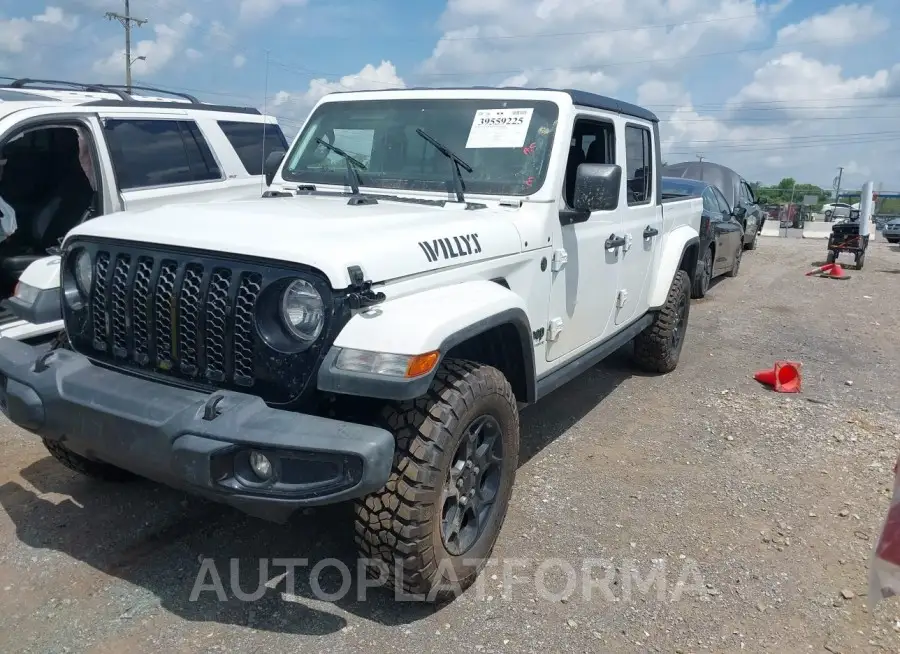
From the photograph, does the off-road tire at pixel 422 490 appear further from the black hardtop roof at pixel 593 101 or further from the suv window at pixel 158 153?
the suv window at pixel 158 153

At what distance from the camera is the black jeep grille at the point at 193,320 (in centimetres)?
258

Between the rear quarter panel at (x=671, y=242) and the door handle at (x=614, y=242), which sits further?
the rear quarter panel at (x=671, y=242)

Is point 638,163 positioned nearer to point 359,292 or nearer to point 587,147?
point 587,147

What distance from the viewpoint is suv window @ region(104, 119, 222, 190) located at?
5539mm

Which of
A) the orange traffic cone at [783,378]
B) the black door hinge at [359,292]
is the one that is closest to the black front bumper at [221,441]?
the black door hinge at [359,292]

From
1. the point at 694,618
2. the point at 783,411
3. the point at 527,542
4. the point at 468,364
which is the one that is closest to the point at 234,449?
the point at 468,364

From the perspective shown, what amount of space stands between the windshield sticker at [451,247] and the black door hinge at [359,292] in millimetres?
403

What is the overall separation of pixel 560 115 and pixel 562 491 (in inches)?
78.6

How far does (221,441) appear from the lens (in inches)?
92.5

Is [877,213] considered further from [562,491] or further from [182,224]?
[182,224]

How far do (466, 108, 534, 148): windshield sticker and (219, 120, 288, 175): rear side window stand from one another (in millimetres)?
3095

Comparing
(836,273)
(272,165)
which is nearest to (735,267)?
(836,273)

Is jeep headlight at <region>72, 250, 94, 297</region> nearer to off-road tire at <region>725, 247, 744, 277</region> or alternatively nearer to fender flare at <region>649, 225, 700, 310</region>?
fender flare at <region>649, 225, 700, 310</region>

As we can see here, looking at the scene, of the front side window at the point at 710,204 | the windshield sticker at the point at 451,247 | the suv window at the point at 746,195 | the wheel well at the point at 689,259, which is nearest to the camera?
the windshield sticker at the point at 451,247
